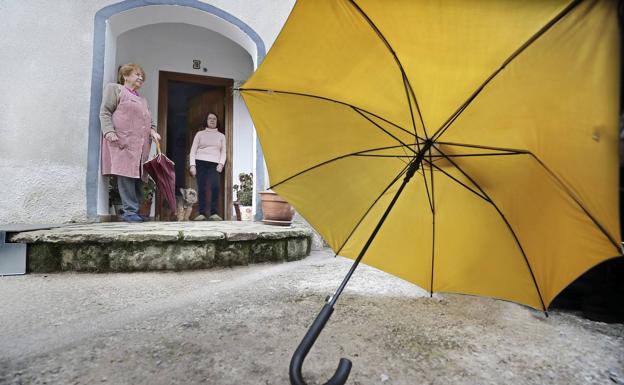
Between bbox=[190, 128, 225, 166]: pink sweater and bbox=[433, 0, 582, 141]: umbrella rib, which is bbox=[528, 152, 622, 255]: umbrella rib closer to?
bbox=[433, 0, 582, 141]: umbrella rib

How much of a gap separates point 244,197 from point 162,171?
1.66m

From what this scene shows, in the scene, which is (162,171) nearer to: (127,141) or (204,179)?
(127,141)

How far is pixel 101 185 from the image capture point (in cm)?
379

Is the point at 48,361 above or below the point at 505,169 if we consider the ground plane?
below

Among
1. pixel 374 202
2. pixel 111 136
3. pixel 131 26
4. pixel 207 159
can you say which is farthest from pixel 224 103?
pixel 374 202

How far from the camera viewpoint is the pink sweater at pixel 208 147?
18.2 ft

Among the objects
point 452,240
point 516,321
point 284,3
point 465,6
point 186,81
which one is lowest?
point 516,321

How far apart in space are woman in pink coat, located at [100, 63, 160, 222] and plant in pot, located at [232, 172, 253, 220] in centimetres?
182

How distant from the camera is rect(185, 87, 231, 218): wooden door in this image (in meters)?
6.27

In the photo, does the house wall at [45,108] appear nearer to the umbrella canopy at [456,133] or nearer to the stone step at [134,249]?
the stone step at [134,249]

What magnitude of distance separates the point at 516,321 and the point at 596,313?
1.72ft

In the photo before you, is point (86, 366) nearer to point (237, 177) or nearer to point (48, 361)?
point (48, 361)

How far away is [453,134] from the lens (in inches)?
47.8

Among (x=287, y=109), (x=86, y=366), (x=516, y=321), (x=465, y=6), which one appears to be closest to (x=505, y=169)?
(x=465, y=6)
